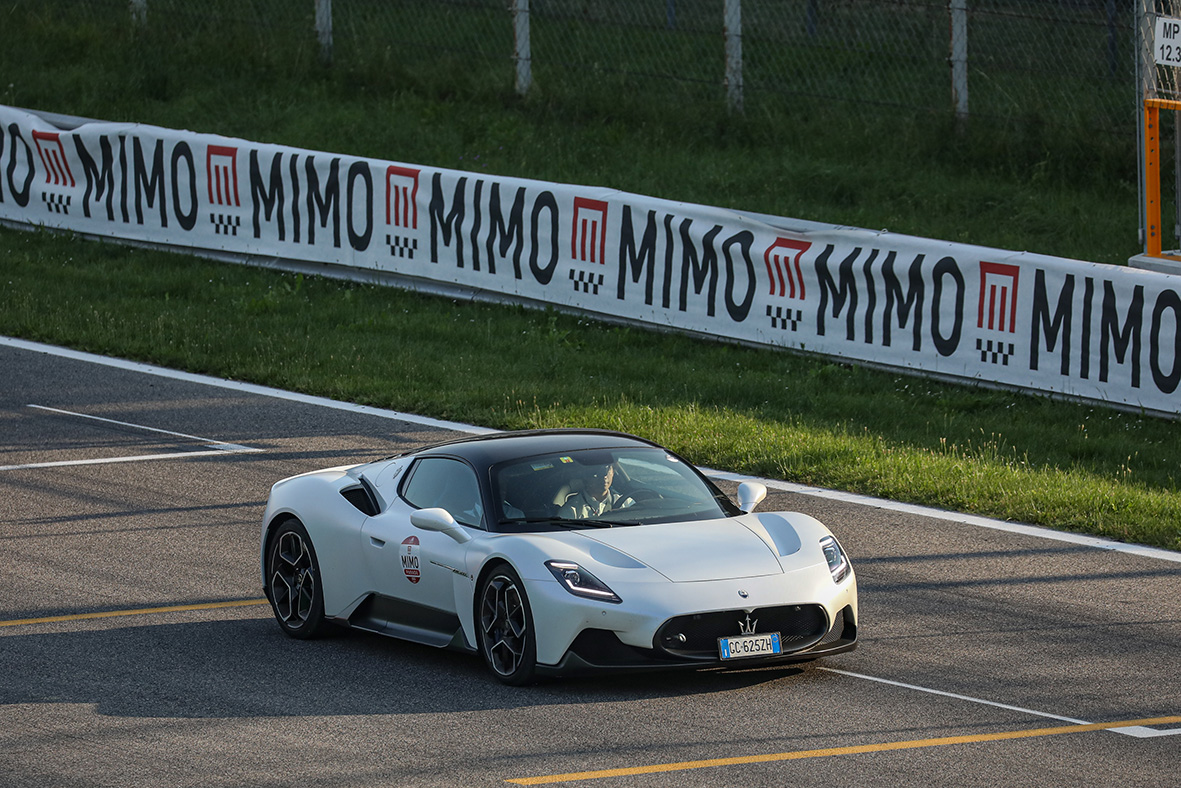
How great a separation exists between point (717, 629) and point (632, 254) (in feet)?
35.3

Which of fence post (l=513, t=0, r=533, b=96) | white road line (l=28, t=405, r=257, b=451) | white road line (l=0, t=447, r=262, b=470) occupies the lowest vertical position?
white road line (l=28, t=405, r=257, b=451)

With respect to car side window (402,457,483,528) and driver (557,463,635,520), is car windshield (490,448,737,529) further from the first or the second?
car side window (402,457,483,528)

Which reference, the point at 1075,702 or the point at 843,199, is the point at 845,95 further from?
the point at 1075,702

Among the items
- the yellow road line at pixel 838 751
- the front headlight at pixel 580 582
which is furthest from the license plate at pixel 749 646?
the yellow road line at pixel 838 751

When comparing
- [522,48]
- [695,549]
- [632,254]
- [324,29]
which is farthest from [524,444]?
[324,29]

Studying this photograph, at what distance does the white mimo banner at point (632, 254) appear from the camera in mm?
15516

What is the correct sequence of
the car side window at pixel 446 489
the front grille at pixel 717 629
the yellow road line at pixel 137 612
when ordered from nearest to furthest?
the front grille at pixel 717 629 → the car side window at pixel 446 489 → the yellow road line at pixel 137 612

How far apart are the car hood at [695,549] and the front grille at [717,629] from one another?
0.65 feet

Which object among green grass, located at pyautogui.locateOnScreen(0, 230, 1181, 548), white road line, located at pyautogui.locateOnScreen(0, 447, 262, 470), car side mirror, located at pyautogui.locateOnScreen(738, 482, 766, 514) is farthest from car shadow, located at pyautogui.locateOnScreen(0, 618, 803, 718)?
green grass, located at pyautogui.locateOnScreen(0, 230, 1181, 548)

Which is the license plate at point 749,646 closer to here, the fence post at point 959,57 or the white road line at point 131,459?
the white road line at point 131,459

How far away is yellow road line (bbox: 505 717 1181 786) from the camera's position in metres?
7.26

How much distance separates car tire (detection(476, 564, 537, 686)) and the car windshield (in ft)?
1.49

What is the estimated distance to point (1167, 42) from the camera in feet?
53.8

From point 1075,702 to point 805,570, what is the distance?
4.68 feet
